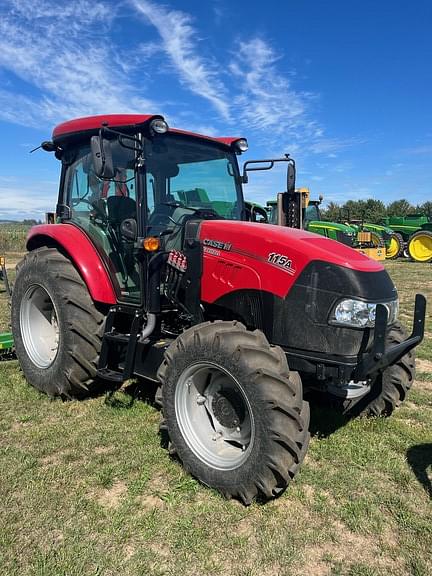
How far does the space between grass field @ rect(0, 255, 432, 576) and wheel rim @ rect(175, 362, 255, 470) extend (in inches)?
9.7

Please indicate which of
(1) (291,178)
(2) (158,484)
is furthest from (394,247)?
(2) (158,484)

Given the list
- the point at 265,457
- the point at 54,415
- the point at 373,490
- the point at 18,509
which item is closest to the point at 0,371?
the point at 54,415

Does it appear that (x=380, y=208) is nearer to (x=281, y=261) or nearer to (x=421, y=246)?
(x=421, y=246)

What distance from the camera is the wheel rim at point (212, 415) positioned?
3.12 meters

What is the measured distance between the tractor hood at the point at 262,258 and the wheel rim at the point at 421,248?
18.3m

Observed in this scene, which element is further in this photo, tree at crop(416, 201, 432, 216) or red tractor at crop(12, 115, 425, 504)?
tree at crop(416, 201, 432, 216)

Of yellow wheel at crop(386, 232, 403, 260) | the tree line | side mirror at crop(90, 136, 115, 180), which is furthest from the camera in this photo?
the tree line

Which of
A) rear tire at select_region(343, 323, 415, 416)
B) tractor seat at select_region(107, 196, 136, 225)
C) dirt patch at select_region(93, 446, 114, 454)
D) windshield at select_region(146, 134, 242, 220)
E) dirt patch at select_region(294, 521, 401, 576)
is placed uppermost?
windshield at select_region(146, 134, 242, 220)

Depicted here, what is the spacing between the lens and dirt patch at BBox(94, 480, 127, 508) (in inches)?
115

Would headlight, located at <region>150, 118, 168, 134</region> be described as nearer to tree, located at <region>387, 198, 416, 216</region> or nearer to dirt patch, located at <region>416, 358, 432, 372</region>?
dirt patch, located at <region>416, 358, 432, 372</region>

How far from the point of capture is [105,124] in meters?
3.74

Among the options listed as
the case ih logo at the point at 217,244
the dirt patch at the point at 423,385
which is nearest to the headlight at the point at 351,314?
the case ih logo at the point at 217,244

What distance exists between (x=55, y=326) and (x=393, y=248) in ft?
65.0

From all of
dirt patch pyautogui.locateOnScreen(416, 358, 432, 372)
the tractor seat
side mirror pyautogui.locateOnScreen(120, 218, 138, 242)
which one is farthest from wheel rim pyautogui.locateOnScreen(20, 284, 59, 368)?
dirt patch pyautogui.locateOnScreen(416, 358, 432, 372)
